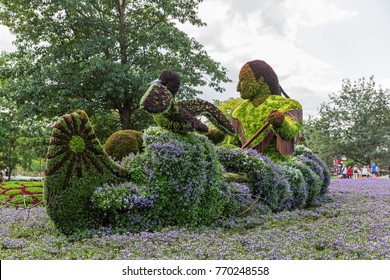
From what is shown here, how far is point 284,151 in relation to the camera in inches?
390

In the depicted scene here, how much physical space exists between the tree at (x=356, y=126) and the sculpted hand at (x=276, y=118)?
109ft

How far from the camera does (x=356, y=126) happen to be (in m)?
41.1

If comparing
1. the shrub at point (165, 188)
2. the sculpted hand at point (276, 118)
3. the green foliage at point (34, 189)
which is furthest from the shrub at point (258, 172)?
the green foliage at point (34, 189)

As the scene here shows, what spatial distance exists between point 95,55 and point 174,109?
1322 cm

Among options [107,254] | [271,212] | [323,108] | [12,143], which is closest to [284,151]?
[271,212]

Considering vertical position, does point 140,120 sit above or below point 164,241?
above

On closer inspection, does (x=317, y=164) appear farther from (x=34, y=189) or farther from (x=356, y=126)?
(x=356, y=126)

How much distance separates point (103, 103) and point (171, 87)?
49.5 ft

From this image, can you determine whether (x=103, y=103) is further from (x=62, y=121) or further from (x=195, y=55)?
(x=62, y=121)

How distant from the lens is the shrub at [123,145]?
26.4 ft

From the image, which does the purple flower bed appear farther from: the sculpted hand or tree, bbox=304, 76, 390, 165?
tree, bbox=304, 76, 390, 165

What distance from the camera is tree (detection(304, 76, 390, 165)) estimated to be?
1580 inches

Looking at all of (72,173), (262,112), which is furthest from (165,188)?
(262,112)

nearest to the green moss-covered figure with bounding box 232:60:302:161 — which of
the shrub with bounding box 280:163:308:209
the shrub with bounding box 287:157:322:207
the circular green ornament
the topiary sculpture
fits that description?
the shrub with bounding box 280:163:308:209
